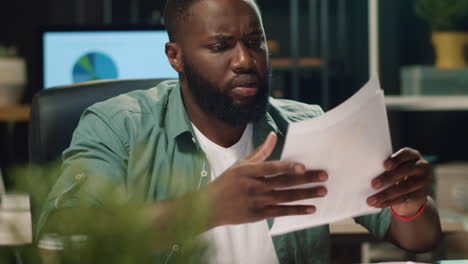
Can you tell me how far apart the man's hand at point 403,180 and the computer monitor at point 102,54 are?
4.68 ft

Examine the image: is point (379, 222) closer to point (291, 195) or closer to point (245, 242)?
point (245, 242)

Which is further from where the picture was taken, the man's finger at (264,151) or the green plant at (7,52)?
the green plant at (7,52)

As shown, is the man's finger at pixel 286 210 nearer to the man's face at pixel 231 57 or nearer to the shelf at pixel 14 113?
the man's face at pixel 231 57

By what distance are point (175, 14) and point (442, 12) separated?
2.33 meters

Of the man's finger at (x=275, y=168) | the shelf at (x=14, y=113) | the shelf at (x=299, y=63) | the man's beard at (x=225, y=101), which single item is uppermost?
the man's beard at (x=225, y=101)

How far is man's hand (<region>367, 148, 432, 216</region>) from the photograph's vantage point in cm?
104

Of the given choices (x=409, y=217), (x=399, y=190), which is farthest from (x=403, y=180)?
(x=409, y=217)

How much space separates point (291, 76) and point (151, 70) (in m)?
1.41

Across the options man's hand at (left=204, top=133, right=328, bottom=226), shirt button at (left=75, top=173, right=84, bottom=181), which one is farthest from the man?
shirt button at (left=75, top=173, right=84, bottom=181)

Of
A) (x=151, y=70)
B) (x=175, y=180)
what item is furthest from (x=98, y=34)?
(x=175, y=180)

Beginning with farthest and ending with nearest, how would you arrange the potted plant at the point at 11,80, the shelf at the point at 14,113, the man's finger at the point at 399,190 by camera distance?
the potted plant at the point at 11,80 < the shelf at the point at 14,113 < the man's finger at the point at 399,190

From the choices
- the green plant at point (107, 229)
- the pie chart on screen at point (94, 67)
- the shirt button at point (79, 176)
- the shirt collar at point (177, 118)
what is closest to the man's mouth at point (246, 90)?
the shirt collar at point (177, 118)

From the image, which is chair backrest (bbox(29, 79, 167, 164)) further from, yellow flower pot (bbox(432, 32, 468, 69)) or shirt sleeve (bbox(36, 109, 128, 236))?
yellow flower pot (bbox(432, 32, 468, 69))

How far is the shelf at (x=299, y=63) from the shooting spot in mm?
3773
